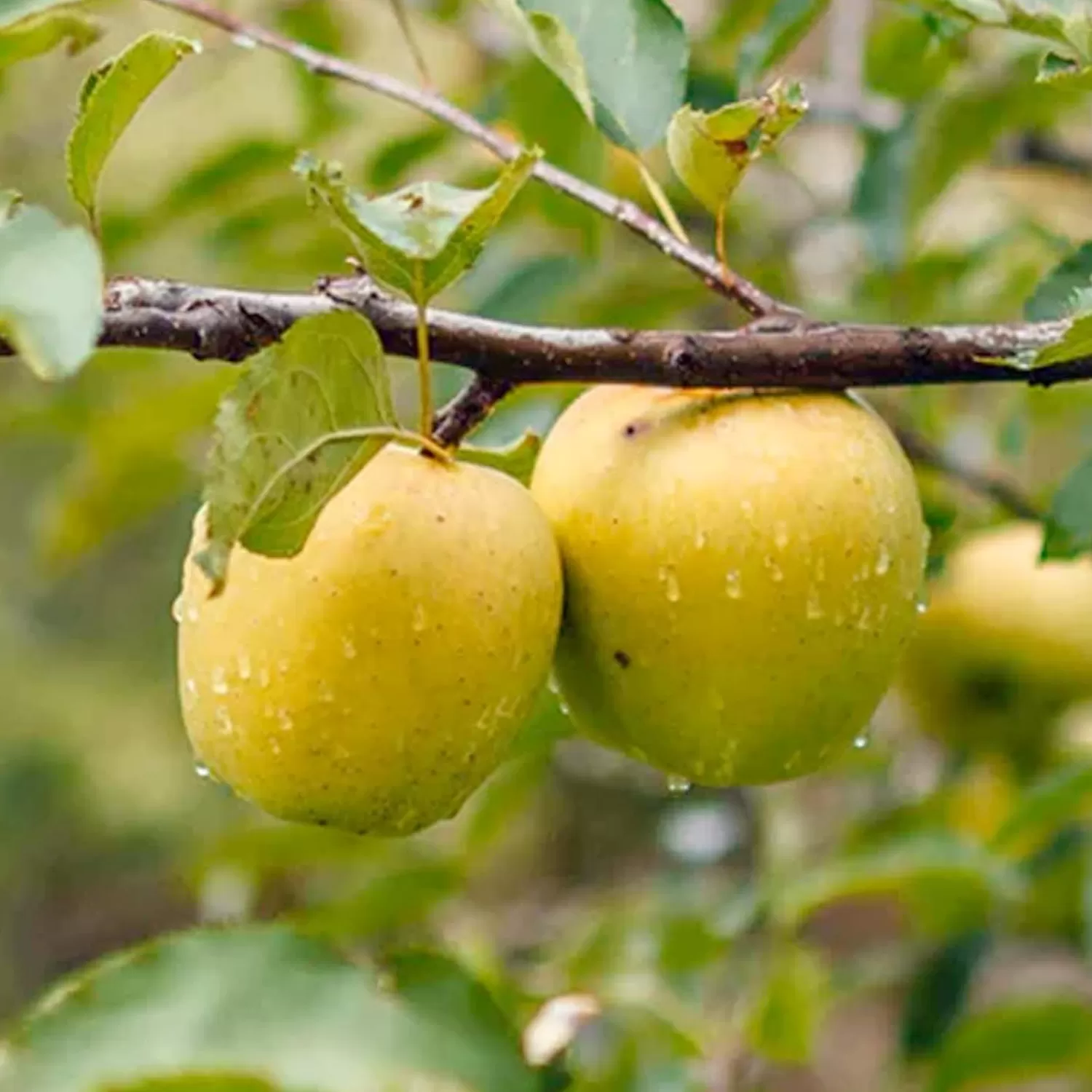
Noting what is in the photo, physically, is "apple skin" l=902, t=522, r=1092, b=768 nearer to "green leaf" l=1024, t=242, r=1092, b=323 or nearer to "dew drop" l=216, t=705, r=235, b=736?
"green leaf" l=1024, t=242, r=1092, b=323

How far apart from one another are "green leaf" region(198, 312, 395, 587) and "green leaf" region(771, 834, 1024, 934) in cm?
65

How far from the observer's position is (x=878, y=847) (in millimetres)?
1224

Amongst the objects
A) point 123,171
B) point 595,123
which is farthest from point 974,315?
point 123,171

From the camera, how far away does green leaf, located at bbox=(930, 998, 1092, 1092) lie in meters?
1.19

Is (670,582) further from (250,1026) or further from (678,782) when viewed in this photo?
(250,1026)

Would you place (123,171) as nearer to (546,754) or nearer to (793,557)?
(546,754)

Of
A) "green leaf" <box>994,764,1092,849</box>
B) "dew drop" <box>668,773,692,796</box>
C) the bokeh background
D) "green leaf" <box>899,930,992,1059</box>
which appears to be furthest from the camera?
"green leaf" <box>899,930,992,1059</box>

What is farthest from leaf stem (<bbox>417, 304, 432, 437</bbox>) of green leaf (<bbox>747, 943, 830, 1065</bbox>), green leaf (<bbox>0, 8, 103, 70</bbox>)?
green leaf (<bbox>747, 943, 830, 1065</bbox>)

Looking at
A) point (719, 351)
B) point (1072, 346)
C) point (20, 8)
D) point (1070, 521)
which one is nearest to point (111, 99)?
point (20, 8)

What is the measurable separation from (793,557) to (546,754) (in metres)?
0.69

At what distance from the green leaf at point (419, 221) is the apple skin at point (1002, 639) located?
817mm

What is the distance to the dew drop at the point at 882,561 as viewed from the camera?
24.5 inches

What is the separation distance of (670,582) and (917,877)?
60 centimetres

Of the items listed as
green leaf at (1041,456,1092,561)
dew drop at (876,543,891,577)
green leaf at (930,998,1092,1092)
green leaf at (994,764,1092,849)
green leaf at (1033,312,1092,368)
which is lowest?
green leaf at (930,998,1092,1092)
